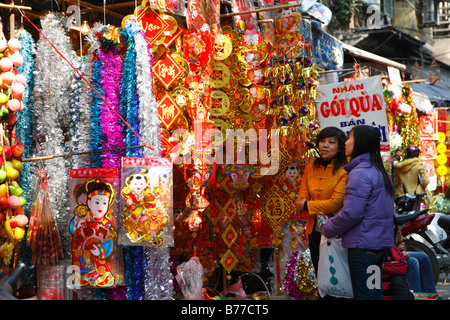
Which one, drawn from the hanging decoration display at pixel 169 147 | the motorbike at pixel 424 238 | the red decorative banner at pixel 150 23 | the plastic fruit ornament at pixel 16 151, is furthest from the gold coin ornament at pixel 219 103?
the motorbike at pixel 424 238

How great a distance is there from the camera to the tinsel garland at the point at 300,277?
6.28m

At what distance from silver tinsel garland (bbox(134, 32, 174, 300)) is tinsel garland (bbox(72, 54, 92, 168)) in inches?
17.4

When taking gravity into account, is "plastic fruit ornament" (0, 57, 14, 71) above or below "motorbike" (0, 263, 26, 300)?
above

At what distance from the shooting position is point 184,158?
564cm

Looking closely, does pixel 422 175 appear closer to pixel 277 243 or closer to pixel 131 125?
pixel 277 243

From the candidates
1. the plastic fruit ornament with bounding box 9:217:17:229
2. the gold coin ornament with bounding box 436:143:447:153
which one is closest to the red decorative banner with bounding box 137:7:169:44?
the plastic fruit ornament with bounding box 9:217:17:229

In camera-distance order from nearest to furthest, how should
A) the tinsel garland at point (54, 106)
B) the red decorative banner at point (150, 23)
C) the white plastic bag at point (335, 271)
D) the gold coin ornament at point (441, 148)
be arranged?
the white plastic bag at point (335, 271), the tinsel garland at point (54, 106), the red decorative banner at point (150, 23), the gold coin ornament at point (441, 148)

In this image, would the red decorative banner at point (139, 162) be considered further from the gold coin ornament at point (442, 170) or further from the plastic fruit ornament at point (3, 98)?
the gold coin ornament at point (442, 170)

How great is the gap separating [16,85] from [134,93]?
958 millimetres

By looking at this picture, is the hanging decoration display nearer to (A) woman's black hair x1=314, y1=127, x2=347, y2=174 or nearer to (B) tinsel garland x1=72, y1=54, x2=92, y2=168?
(B) tinsel garland x1=72, y1=54, x2=92, y2=168

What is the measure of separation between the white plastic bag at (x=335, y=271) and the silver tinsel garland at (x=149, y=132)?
1.44 m

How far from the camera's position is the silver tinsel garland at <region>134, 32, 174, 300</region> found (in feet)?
16.1

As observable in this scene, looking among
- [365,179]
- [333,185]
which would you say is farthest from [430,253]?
[365,179]

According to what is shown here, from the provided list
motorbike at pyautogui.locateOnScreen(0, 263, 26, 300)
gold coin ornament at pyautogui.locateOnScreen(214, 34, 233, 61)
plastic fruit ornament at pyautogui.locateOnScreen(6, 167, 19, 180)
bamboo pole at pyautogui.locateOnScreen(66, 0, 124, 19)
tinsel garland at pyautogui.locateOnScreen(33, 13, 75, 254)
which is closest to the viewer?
motorbike at pyautogui.locateOnScreen(0, 263, 26, 300)
